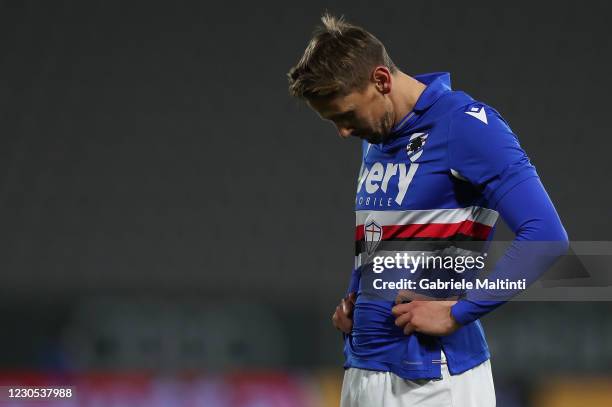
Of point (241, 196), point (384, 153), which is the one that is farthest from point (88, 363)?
point (384, 153)

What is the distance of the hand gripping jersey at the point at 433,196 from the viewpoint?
3.76ft

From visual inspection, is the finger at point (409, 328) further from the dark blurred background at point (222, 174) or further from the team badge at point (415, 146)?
the dark blurred background at point (222, 174)

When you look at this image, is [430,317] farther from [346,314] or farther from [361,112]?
[361,112]

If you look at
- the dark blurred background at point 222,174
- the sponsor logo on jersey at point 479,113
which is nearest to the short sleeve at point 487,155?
the sponsor logo on jersey at point 479,113

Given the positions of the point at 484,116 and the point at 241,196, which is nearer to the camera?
the point at 484,116

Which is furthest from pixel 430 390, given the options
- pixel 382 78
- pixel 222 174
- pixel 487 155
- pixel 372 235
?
pixel 222 174

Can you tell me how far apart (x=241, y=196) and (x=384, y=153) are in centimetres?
278

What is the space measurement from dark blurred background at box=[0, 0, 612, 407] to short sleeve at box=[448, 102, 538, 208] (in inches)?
87.3

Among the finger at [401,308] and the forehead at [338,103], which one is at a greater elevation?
the forehead at [338,103]

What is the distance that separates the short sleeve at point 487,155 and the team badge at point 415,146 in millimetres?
49

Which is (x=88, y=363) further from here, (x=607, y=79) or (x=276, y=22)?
(x=607, y=79)

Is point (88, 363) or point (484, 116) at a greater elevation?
point (88, 363)

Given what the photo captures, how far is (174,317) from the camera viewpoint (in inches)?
135

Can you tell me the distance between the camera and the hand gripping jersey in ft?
3.76
